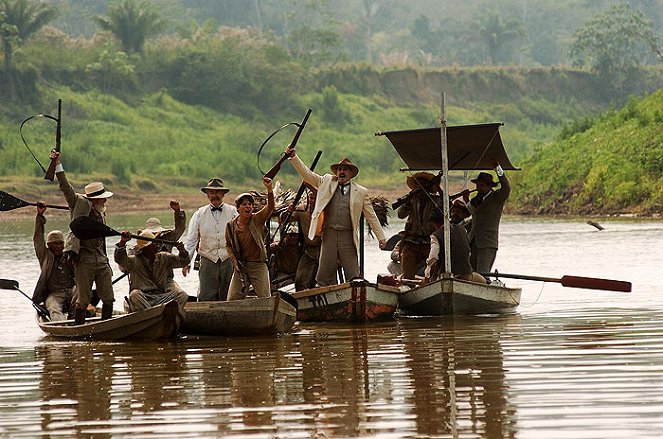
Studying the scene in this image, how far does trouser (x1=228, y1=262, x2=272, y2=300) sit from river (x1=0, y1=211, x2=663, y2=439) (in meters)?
0.47

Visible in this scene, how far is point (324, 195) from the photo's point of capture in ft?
48.6

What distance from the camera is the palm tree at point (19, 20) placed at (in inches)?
2376

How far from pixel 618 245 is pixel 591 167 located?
14.1 meters

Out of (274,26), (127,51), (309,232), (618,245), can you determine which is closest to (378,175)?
(127,51)

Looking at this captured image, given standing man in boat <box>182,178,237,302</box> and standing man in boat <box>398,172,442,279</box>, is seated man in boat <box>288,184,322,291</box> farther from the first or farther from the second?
standing man in boat <box>182,178,237,302</box>

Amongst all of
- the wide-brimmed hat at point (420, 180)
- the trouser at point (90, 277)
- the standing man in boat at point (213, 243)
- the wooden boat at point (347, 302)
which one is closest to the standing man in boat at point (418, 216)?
the wide-brimmed hat at point (420, 180)

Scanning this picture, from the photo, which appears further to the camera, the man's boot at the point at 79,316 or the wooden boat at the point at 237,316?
the man's boot at the point at 79,316

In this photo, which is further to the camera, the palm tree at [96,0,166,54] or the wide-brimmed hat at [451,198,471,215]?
the palm tree at [96,0,166,54]

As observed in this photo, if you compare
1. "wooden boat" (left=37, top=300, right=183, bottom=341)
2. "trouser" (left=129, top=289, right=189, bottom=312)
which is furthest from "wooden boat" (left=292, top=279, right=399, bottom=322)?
A: "wooden boat" (left=37, top=300, right=183, bottom=341)

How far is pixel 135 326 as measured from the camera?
1330cm

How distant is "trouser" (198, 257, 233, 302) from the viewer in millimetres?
14234

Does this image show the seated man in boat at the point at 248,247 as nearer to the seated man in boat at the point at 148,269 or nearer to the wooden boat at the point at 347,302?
the seated man in boat at the point at 148,269

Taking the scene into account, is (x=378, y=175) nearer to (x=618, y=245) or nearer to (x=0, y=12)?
(x=0, y=12)

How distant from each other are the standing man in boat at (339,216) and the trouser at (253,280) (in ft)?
4.22
